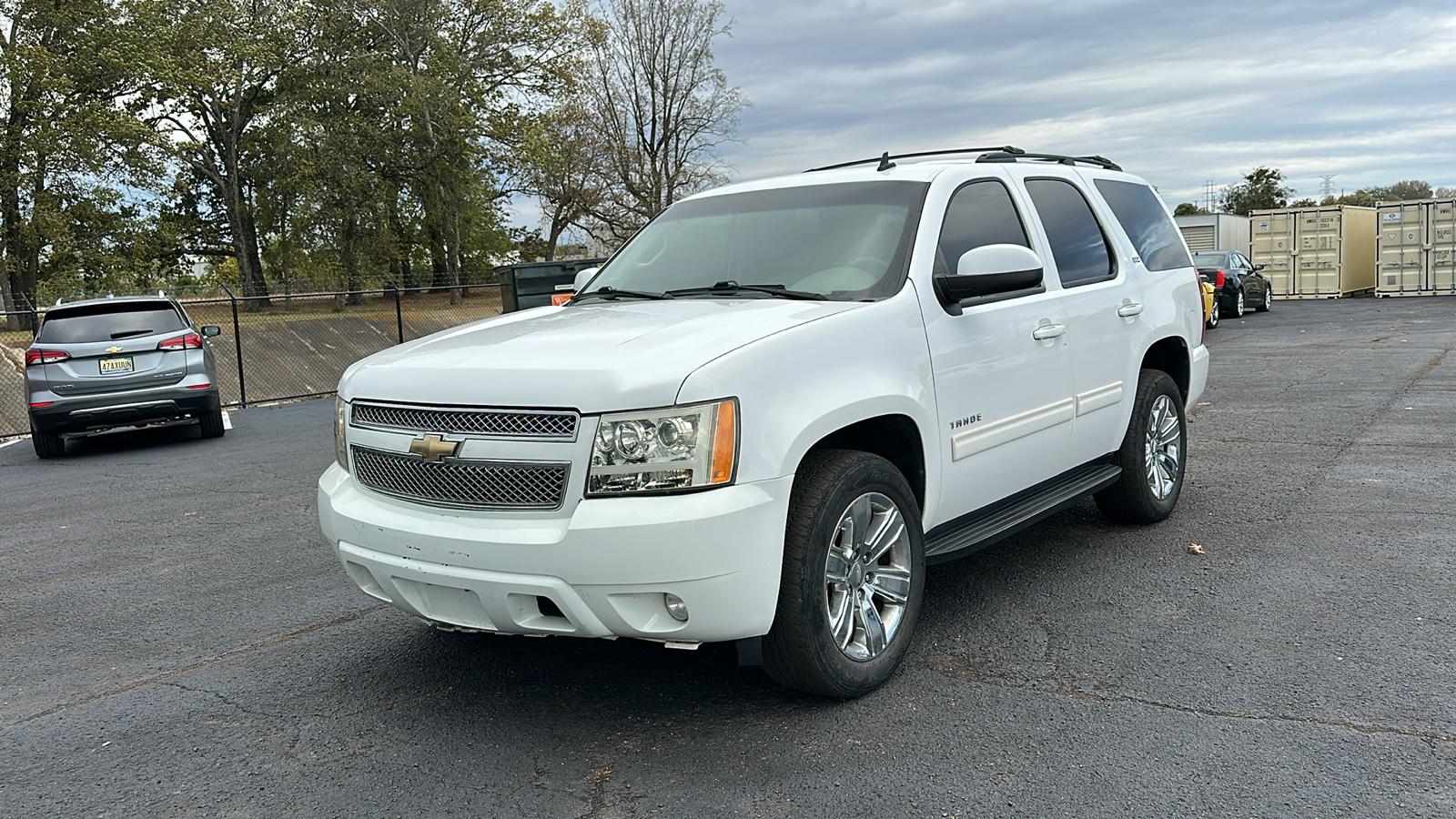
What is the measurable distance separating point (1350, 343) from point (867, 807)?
57.3 feet

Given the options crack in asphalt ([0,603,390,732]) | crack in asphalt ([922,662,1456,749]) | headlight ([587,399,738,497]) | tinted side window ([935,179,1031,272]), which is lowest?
crack in asphalt ([922,662,1456,749])

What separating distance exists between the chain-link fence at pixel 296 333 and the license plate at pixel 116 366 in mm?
5182

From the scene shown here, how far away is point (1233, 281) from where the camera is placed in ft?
86.0

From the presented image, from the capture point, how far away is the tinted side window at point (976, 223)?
14.7 feet

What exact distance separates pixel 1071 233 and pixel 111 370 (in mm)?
10218

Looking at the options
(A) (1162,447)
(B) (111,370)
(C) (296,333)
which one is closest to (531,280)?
(C) (296,333)

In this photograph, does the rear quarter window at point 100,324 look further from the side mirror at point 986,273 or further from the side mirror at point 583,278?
the side mirror at point 986,273

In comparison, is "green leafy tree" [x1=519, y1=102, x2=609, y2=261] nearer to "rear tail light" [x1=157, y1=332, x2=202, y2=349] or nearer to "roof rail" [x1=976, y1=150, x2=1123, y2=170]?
"rear tail light" [x1=157, y1=332, x2=202, y2=349]

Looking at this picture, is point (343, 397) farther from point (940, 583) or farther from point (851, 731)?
point (940, 583)

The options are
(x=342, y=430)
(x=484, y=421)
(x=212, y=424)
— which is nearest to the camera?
(x=484, y=421)

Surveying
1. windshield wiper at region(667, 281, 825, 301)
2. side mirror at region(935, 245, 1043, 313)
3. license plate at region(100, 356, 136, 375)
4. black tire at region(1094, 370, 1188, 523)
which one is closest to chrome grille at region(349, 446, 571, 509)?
windshield wiper at region(667, 281, 825, 301)

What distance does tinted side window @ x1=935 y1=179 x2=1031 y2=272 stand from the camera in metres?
4.49

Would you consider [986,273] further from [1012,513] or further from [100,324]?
[100,324]

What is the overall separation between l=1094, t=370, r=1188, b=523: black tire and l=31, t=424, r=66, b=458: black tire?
35.0 ft
